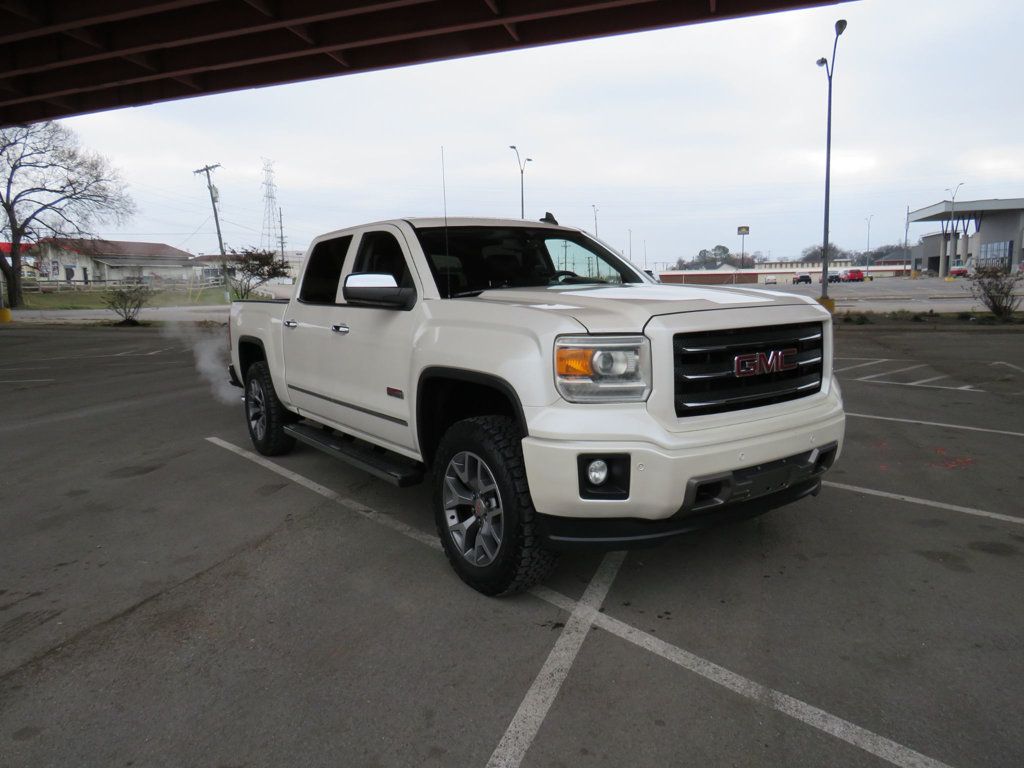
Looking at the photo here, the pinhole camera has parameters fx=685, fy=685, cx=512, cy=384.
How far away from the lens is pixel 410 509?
4871 mm

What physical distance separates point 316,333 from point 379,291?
1415 mm

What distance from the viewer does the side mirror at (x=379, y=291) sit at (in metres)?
3.78

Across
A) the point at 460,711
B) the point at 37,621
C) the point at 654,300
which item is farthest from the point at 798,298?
the point at 37,621

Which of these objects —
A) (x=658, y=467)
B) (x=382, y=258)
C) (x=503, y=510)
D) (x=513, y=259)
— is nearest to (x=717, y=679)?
(x=658, y=467)

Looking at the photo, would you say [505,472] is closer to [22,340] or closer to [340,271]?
[340,271]

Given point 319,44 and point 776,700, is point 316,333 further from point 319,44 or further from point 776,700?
point 319,44

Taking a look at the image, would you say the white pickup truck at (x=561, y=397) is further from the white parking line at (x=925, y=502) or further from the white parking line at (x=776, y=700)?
the white parking line at (x=925, y=502)

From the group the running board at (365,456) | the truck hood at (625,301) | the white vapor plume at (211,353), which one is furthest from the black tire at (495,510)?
the white vapor plume at (211,353)

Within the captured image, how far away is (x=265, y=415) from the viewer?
20.3 ft

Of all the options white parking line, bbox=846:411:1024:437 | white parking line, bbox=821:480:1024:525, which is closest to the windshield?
white parking line, bbox=821:480:1024:525

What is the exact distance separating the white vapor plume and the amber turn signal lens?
Result: 7.55m

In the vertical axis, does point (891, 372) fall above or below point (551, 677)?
above

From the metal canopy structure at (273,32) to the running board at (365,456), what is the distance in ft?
35.4

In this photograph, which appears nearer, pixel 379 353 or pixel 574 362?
pixel 574 362
